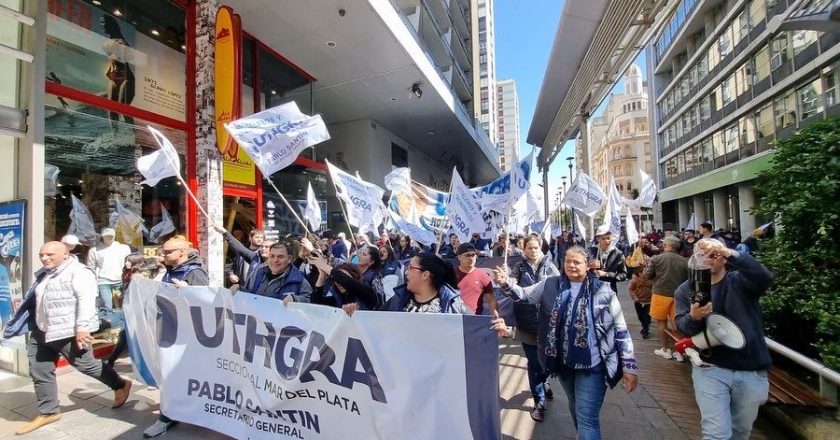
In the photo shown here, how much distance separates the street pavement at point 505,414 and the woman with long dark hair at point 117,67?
4.47m

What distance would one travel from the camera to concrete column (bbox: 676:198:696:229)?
1478 inches

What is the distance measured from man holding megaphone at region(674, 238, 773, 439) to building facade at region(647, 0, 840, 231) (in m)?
15.1

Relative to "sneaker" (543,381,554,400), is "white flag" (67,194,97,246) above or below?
above

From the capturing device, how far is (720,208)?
30.1m


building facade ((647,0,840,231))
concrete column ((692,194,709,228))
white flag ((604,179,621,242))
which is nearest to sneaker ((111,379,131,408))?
white flag ((604,179,621,242))

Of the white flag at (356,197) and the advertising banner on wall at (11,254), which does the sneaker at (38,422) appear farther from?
the white flag at (356,197)

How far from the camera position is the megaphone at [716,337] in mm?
2523

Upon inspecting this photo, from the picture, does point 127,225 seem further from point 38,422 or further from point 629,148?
point 629,148

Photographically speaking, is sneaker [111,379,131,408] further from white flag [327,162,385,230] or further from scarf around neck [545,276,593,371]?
scarf around neck [545,276,593,371]

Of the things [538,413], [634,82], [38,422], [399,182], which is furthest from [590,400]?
[634,82]

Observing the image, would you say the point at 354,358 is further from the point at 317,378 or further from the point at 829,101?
the point at 829,101

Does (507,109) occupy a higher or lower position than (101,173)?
higher

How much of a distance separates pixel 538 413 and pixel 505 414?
13.0 inches

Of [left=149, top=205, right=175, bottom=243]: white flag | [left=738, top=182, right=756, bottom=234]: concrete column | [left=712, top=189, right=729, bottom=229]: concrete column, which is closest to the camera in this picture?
[left=149, top=205, right=175, bottom=243]: white flag
